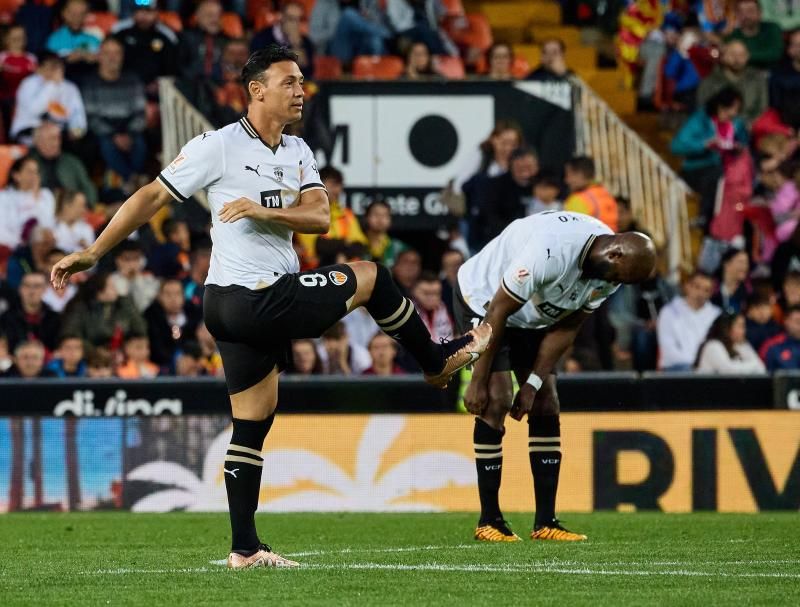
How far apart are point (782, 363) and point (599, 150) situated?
4.03 m

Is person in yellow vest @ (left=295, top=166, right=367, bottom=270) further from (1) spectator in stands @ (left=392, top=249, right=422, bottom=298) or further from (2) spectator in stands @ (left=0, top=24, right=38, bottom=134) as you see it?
(2) spectator in stands @ (left=0, top=24, right=38, bottom=134)

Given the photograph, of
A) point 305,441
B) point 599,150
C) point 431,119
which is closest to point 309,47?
point 431,119

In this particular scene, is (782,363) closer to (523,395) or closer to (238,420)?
(523,395)

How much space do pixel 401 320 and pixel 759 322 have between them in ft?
26.2

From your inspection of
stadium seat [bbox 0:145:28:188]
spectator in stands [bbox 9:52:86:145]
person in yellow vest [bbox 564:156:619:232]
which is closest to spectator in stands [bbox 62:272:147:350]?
stadium seat [bbox 0:145:28:188]

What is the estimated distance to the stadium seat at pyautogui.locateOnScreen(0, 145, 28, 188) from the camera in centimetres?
1677

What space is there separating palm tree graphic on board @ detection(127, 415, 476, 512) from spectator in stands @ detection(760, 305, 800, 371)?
3.24 meters

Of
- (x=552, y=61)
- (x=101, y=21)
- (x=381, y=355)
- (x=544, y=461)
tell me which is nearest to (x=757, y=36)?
(x=552, y=61)

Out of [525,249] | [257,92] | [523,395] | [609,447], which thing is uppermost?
[257,92]

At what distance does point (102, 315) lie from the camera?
49.4ft

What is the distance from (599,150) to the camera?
18.2m

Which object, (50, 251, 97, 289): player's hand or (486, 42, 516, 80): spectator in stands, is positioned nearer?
(50, 251, 97, 289): player's hand

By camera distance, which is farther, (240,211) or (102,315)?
(102,315)

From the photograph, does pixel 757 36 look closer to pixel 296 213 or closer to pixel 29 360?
pixel 29 360
